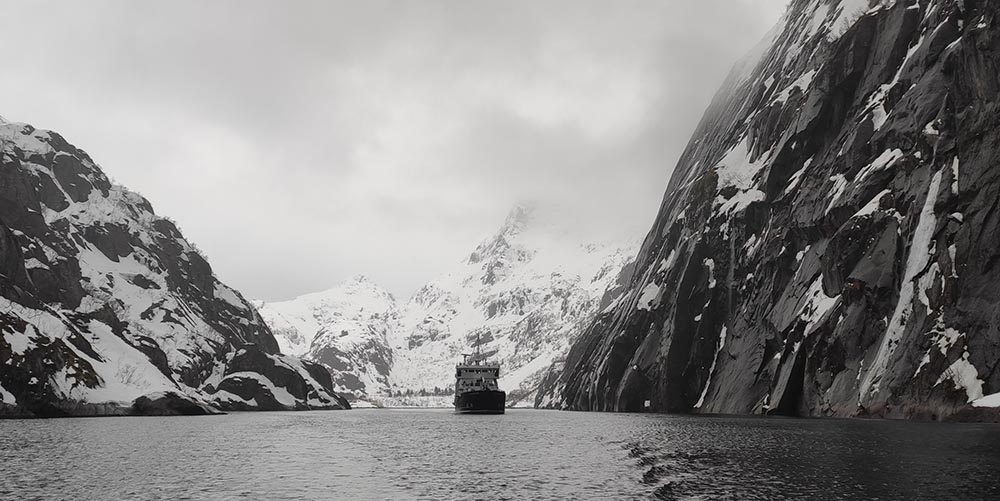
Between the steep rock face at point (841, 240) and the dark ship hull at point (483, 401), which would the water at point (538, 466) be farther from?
the dark ship hull at point (483, 401)

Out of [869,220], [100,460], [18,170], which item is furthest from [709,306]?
[18,170]

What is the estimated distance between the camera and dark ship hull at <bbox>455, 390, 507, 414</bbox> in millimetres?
166250

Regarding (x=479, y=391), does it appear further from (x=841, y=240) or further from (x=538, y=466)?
(x=538, y=466)

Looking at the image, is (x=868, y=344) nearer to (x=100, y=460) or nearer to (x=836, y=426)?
(x=836, y=426)

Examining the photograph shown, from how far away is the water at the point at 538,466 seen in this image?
34625mm

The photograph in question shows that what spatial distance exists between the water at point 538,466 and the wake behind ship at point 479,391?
95605 millimetres

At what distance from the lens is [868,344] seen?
9325 cm

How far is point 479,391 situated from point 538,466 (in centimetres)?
11927

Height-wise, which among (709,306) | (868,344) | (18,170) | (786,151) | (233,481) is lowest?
(233,481)

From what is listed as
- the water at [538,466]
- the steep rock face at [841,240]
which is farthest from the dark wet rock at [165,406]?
the steep rock face at [841,240]

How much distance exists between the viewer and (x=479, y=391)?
165 metres

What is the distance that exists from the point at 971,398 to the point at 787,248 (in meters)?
48.7

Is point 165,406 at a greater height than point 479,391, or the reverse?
point 479,391

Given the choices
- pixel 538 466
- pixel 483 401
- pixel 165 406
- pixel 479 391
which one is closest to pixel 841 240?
pixel 538 466
